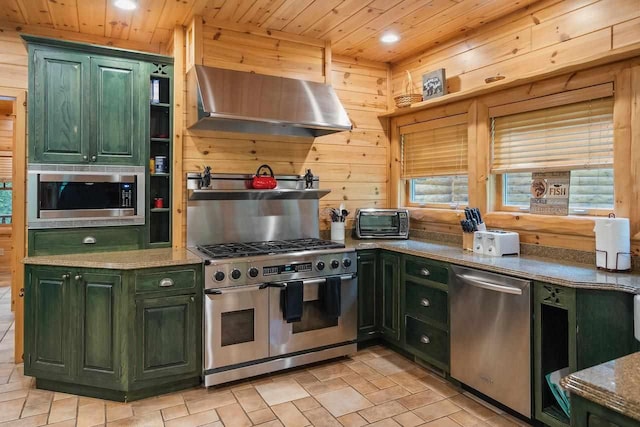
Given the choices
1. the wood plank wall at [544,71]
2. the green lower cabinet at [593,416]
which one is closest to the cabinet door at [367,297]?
the wood plank wall at [544,71]

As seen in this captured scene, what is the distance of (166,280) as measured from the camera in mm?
2889

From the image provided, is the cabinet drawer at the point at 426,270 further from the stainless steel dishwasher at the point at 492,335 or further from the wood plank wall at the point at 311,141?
the wood plank wall at the point at 311,141

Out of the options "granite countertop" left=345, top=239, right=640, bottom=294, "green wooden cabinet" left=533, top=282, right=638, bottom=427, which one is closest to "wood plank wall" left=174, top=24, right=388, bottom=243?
"granite countertop" left=345, top=239, right=640, bottom=294

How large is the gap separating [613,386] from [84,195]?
3.30 m

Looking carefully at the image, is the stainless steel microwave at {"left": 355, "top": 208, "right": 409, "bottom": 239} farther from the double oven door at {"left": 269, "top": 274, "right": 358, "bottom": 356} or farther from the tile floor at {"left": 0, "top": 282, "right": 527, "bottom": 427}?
the tile floor at {"left": 0, "top": 282, "right": 527, "bottom": 427}

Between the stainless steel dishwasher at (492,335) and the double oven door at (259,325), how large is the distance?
2.97ft

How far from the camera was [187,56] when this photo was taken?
349 cm

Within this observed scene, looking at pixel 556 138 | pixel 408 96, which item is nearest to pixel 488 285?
pixel 556 138

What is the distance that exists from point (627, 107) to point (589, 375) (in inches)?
85.8

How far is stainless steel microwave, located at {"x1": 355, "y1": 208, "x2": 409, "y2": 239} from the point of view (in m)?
4.04

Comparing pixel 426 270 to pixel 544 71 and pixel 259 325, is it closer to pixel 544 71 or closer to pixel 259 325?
pixel 259 325

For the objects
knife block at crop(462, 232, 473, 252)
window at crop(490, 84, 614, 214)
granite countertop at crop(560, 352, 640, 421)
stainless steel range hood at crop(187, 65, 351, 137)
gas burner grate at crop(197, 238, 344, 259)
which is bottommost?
granite countertop at crop(560, 352, 640, 421)

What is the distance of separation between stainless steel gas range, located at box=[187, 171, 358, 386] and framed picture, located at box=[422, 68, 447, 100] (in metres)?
1.39

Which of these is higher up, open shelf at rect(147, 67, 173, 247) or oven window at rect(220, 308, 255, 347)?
open shelf at rect(147, 67, 173, 247)
